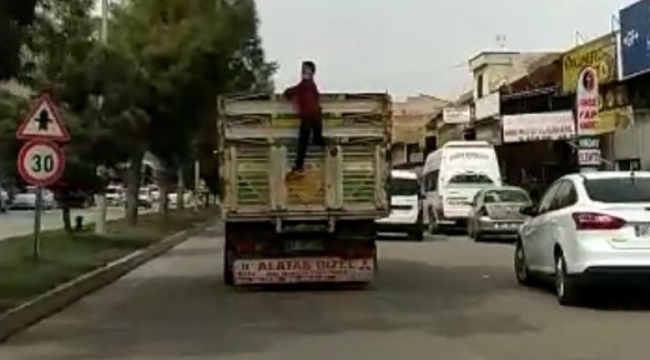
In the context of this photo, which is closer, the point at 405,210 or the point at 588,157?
the point at 588,157

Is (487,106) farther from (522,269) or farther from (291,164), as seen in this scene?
(291,164)

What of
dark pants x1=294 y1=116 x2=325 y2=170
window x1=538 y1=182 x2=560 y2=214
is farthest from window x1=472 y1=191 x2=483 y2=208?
dark pants x1=294 y1=116 x2=325 y2=170

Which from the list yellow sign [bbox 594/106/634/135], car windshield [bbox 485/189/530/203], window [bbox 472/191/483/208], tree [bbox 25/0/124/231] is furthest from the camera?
yellow sign [bbox 594/106/634/135]

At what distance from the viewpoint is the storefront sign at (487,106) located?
61.4 meters

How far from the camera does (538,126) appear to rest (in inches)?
2085

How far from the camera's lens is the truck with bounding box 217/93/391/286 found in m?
19.5

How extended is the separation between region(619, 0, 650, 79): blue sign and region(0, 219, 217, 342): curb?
16594mm

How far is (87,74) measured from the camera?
30.0 metres

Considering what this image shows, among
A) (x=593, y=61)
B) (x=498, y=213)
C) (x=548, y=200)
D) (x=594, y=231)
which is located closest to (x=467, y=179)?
(x=498, y=213)

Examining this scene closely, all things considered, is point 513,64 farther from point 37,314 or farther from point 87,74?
point 37,314

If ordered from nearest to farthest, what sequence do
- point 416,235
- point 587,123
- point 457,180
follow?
point 587,123 → point 416,235 → point 457,180

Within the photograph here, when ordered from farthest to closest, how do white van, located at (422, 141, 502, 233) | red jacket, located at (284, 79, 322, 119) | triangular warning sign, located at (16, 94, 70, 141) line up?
white van, located at (422, 141, 502, 233) < triangular warning sign, located at (16, 94, 70, 141) < red jacket, located at (284, 79, 322, 119)

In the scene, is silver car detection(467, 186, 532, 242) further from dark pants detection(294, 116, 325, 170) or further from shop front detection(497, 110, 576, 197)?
dark pants detection(294, 116, 325, 170)

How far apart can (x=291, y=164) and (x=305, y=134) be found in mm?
462
